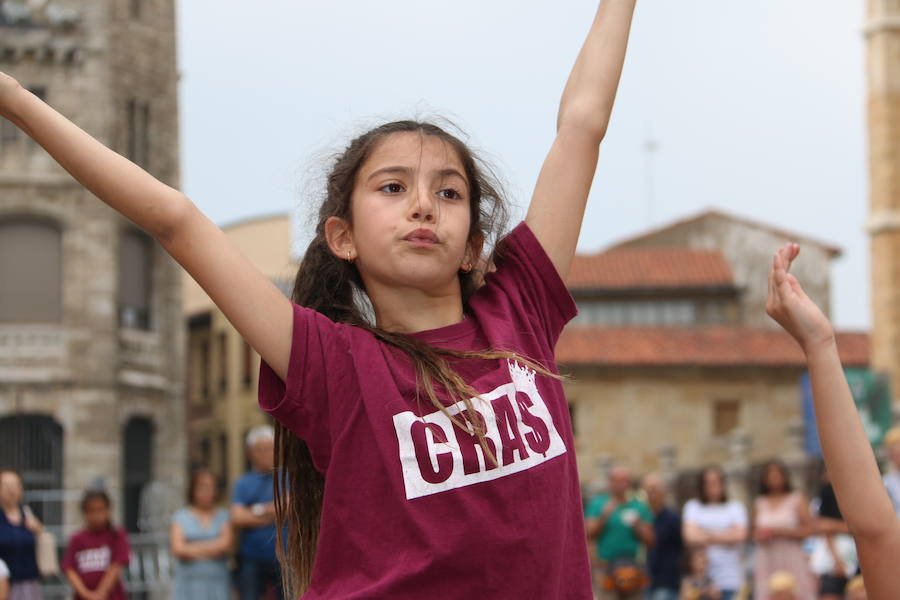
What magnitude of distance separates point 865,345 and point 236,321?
52512 mm

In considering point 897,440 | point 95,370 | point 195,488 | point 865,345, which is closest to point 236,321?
point 897,440

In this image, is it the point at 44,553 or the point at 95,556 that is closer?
the point at 44,553

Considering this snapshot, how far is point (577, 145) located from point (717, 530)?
28.0ft

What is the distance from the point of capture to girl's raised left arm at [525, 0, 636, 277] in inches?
111

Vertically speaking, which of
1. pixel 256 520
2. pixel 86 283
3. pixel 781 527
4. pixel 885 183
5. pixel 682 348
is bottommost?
pixel 781 527

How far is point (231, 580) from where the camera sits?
10625 mm

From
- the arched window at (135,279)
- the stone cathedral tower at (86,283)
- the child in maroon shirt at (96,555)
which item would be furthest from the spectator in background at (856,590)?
the arched window at (135,279)

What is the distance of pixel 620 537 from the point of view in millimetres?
11727

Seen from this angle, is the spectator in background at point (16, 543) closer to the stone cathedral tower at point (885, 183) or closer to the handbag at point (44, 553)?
the handbag at point (44, 553)

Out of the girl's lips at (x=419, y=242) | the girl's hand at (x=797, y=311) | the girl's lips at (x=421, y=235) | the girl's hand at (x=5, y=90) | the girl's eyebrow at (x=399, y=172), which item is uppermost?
the girl's hand at (x=5, y=90)

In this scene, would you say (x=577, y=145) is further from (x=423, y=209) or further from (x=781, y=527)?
(x=781, y=527)

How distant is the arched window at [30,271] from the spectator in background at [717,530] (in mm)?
23035

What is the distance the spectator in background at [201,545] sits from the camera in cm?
1018

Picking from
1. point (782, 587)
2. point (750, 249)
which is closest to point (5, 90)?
point (782, 587)
